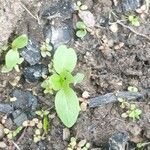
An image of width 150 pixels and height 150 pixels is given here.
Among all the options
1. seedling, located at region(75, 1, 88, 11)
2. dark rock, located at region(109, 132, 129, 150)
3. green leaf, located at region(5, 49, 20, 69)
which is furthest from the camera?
seedling, located at region(75, 1, 88, 11)

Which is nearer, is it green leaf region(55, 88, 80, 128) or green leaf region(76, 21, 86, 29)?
green leaf region(55, 88, 80, 128)

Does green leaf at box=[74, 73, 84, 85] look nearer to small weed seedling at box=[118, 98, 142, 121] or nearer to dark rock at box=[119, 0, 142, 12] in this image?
small weed seedling at box=[118, 98, 142, 121]

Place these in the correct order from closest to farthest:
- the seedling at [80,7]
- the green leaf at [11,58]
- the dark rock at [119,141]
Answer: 1. the dark rock at [119,141]
2. the green leaf at [11,58]
3. the seedling at [80,7]

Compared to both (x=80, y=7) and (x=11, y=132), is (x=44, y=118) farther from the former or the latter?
(x=80, y=7)

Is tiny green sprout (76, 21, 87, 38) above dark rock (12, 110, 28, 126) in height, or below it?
above

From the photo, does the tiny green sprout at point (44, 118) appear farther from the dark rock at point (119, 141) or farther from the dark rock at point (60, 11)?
the dark rock at point (60, 11)

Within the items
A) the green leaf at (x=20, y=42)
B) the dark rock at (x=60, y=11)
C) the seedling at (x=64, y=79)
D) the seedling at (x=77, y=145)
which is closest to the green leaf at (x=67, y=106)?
the seedling at (x=64, y=79)

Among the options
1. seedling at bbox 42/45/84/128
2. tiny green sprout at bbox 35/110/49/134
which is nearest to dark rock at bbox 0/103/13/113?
tiny green sprout at bbox 35/110/49/134

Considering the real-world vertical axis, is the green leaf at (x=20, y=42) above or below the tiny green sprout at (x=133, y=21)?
above
